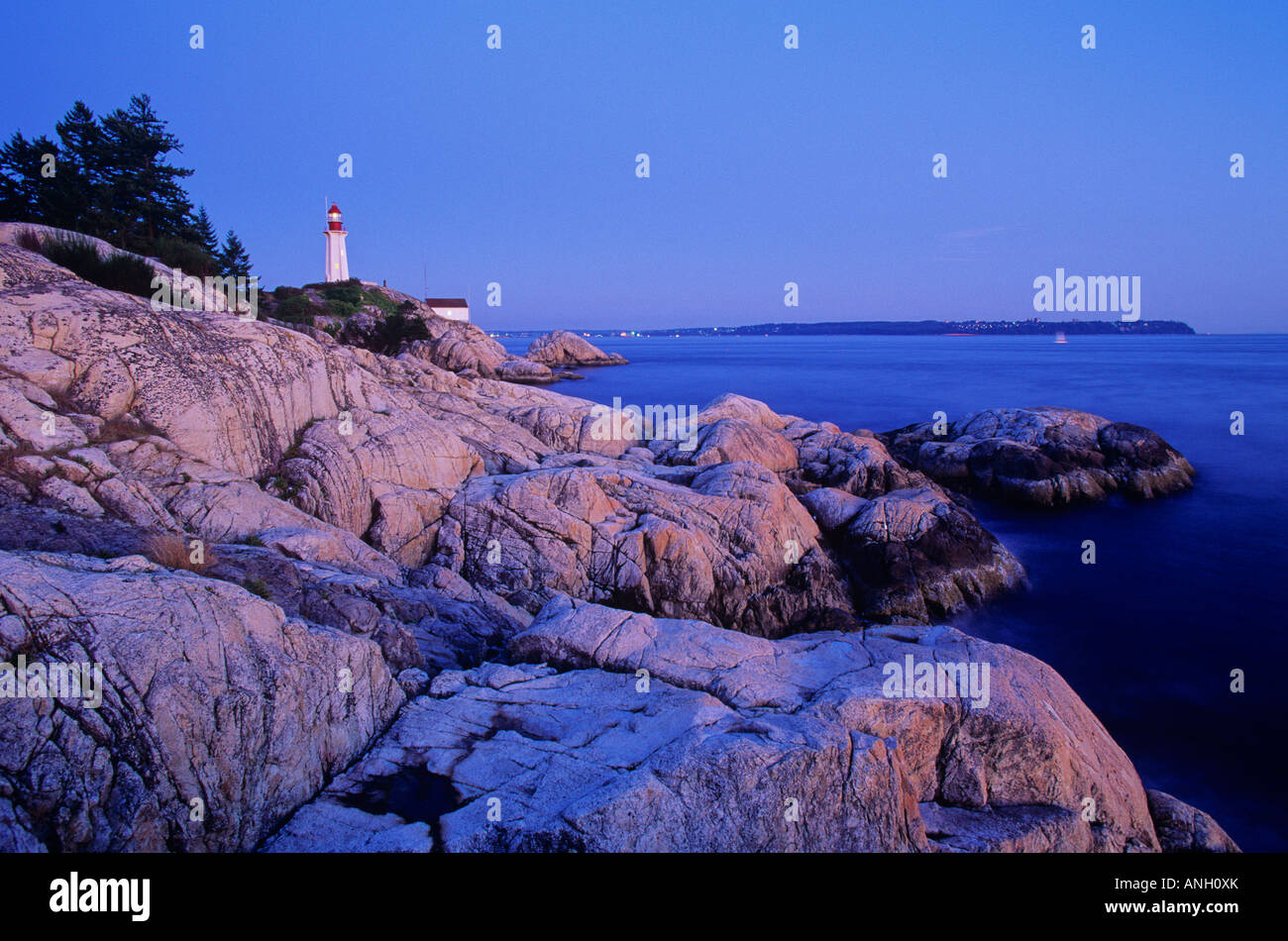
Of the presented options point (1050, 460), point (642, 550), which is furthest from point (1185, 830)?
point (1050, 460)

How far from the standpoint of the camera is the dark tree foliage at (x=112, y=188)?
92.3ft

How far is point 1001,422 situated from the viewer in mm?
37500

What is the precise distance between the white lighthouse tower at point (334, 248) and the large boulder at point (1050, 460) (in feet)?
221

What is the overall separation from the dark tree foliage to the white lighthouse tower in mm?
39828

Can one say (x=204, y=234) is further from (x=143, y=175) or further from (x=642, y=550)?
(x=642, y=550)

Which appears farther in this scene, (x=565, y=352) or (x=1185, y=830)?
(x=565, y=352)

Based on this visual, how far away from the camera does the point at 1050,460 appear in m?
33.7

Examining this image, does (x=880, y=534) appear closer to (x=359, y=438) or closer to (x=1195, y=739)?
(x=1195, y=739)

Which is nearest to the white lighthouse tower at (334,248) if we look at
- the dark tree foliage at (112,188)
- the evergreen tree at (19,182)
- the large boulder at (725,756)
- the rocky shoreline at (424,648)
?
the dark tree foliage at (112,188)

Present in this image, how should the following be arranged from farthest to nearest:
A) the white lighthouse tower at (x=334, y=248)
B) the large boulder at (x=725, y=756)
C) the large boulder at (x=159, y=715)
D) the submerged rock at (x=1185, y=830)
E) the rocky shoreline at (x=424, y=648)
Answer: the white lighthouse tower at (x=334, y=248)
the submerged rock at (x=1185, y=830)
the large boulder at (x=725, y=756)
the rocky shoreline at (x=424, y=648)
the large boulder at (x=159, y=715)

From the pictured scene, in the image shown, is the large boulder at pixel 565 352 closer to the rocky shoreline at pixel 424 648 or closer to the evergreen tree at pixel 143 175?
the evergreen tree at pixel 143 175

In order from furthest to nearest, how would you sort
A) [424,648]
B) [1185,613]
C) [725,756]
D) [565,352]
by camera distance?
[565,352] → [1185,613] → [424,648] → [725,756]

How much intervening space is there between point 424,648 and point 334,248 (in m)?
80.5
